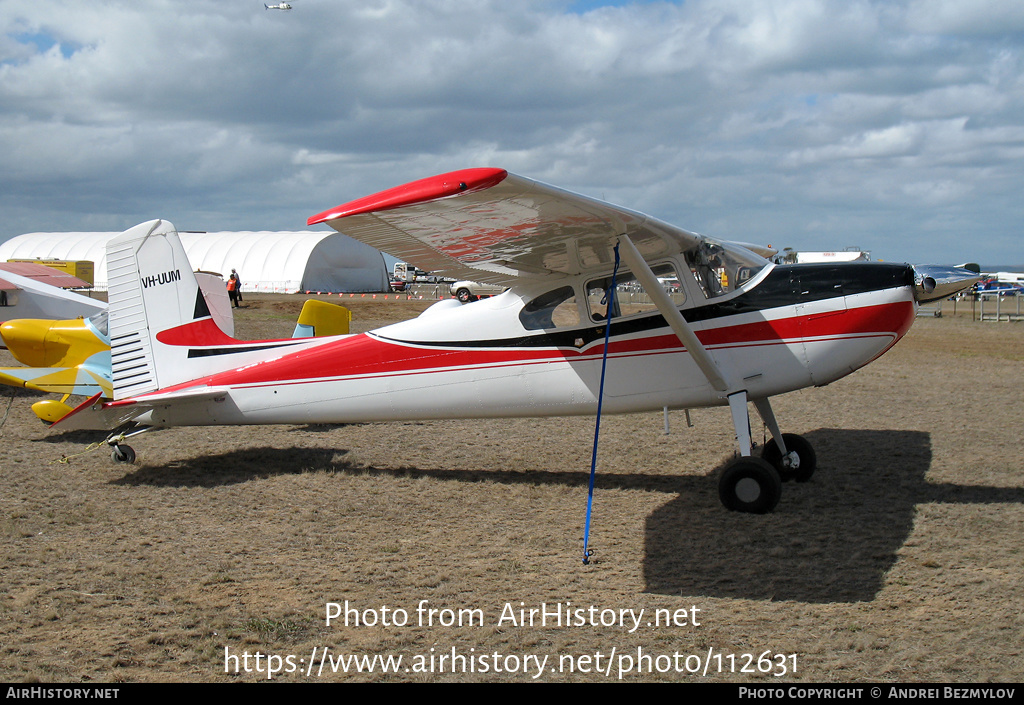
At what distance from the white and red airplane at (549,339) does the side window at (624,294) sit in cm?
1

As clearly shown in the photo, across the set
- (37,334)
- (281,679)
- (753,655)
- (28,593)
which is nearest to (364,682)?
(281,679)

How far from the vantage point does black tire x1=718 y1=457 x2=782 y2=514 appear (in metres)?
5.87

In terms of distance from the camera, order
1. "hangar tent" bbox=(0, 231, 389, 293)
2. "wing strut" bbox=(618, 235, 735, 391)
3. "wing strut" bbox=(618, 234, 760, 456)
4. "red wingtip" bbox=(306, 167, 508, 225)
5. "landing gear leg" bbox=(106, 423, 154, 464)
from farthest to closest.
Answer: "hangar tent" bbox=(0, 231, 389, 293)
"landing gear leg" bbox=(106, 423, 154, 464)
"wing strut" bbox=(618, 234, 760, 456)
"wing strut" bbox=(618, 235, 735, 391)
"red wingtip" bbox=(306, 167, 508, 225)

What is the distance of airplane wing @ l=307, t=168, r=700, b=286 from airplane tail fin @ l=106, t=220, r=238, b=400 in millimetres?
2864

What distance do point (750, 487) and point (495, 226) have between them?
9.60ft

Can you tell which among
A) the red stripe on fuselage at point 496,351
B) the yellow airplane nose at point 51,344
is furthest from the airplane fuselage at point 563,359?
the yellow airplane nose at point 51,344

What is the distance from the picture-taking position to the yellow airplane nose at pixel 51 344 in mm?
10344

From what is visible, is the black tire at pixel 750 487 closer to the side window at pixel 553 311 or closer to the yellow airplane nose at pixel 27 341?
the side window at pixel 553 311

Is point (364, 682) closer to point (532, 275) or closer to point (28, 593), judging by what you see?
point (28, 593)

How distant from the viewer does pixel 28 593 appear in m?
4.49

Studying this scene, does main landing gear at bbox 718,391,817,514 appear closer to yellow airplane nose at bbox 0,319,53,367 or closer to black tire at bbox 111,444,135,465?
black tire at bbox 111,444,135,465

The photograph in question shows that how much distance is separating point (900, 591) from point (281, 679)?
347cm

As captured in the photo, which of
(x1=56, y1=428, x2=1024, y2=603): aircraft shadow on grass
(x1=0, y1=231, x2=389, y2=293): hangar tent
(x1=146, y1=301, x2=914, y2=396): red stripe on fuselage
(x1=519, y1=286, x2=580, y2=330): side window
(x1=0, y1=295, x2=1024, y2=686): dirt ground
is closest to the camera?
(x1=0, y1=295, x2=1024, y2=686): dirt ground

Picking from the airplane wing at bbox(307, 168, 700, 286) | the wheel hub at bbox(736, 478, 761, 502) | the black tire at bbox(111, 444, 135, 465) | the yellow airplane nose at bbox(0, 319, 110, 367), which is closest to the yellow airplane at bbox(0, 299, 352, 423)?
the yellow airplane nose at bbox(0, 319, 110, 367)
